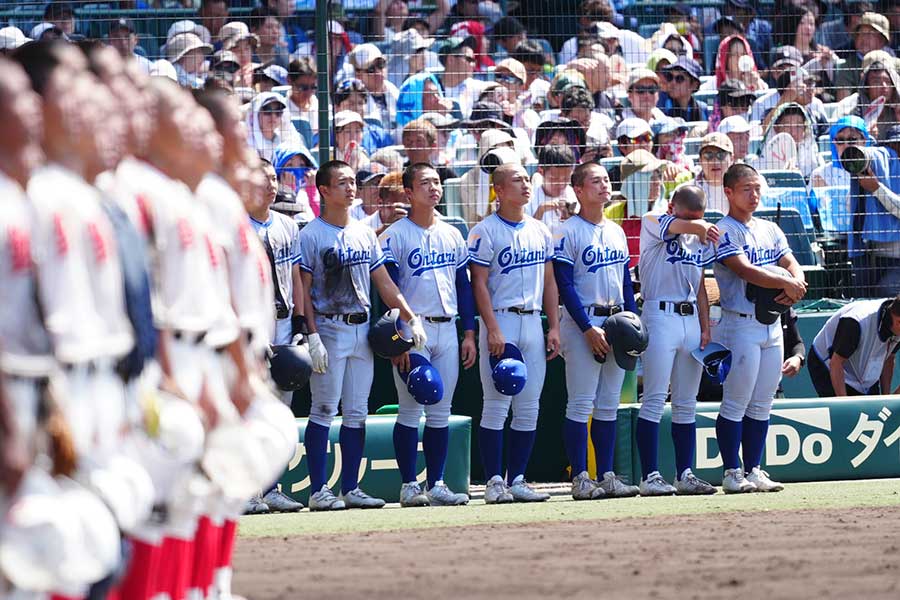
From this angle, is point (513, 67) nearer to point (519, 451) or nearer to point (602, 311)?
point (602, 311)

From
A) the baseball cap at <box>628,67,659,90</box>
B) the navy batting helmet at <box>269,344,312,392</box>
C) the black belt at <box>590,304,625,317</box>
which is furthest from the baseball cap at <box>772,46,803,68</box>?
the navy batting helmet at <box>269,344,312,392</box>

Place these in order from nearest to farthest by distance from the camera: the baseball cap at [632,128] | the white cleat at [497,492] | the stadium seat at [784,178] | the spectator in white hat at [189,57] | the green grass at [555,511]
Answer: the green grass at [555,511] < the white cleat at [497,492] < the spectator in white hat at [189,57] < the stadium seat at [784,178] < the baseball cap at [632,128]

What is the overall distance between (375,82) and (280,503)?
420 cm

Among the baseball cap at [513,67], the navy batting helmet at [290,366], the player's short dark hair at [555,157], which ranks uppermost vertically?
the baseball cap at [513,67]

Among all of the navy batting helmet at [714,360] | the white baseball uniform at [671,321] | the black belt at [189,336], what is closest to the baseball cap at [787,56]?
the white baseball uniform at [671,321]

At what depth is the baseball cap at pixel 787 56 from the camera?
12.8m

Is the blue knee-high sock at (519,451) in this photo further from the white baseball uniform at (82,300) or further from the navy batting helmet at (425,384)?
the white baseball uniform at (82,300)

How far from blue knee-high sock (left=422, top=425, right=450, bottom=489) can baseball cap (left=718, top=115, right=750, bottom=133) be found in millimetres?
4417

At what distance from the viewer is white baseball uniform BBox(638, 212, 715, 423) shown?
9633mm

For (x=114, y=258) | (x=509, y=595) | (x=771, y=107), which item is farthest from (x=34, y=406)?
(x=771, y=107)

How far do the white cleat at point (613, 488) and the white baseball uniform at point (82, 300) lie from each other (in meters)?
5.86

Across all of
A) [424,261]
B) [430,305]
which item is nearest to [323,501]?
[430,305]

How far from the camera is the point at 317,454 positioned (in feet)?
30.1

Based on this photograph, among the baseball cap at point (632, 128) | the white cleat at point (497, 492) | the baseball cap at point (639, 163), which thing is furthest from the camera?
the baseball cap at point (632, 128)
